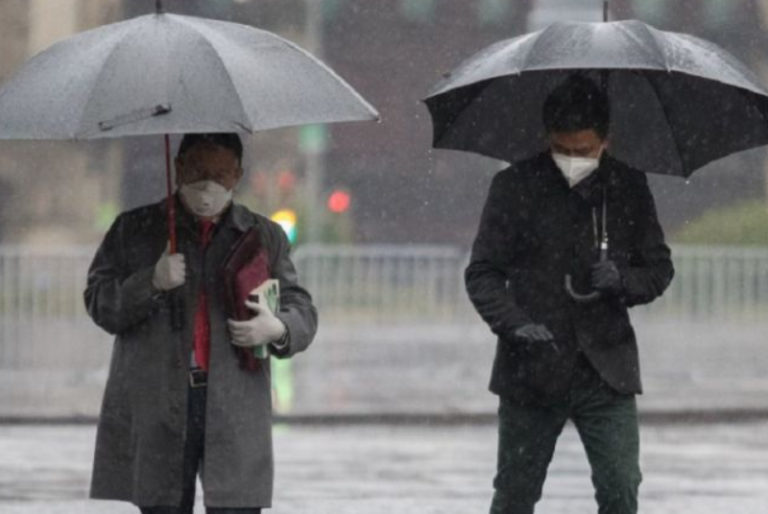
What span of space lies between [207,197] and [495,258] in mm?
981

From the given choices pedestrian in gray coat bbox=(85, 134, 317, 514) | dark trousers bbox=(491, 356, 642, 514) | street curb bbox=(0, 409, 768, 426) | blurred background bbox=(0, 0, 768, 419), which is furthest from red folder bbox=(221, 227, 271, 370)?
street curb bbox=(0, 409, 768, 426)

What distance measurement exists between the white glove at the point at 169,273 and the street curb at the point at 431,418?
30.8 ft

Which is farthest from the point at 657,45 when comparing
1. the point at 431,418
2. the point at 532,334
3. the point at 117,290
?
the point at 431,418

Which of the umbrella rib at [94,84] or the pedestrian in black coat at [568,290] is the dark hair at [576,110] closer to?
the pedestrian in black coat at [568,290]

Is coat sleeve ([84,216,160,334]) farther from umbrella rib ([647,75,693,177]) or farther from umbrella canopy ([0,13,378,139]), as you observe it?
umbrella rib ([647,75,693,177])

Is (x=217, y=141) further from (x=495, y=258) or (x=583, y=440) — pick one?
(x=583, y=440)

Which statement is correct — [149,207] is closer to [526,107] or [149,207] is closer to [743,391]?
[526,107]

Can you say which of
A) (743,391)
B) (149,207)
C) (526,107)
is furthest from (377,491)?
(743,391)

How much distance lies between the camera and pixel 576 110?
6762 millimetres

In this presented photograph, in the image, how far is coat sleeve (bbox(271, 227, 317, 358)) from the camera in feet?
20.5

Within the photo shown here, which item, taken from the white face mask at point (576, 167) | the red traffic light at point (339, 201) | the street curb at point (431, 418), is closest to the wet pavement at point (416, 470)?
the street curb at point (431, 418)

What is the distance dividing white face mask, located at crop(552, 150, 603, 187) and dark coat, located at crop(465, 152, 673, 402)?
2cm

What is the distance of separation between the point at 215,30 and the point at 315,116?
385 mm

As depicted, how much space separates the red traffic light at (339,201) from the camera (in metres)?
33.2
